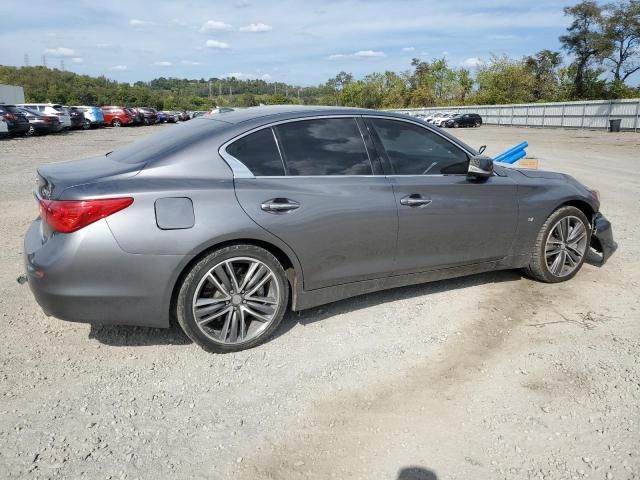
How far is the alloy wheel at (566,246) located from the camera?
15.7 feet

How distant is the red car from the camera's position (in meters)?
42.8

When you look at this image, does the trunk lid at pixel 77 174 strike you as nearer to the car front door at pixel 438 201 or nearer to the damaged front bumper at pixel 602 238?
the car front door at pixel 438 201

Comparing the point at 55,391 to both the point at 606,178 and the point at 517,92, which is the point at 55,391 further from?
the point at 517,92

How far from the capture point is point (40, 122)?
27703 mm

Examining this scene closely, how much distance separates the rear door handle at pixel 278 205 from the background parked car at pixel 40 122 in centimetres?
2739

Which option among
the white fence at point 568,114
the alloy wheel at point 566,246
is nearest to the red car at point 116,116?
the white fence at point 568,114

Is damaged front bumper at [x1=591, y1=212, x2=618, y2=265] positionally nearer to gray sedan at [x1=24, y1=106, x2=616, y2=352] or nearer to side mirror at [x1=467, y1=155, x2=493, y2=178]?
gray sedan at [x1=24, y1=106, x2=616, y2=352]

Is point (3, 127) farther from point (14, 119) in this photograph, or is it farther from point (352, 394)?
point (352, 394)

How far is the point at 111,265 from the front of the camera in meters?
3.13

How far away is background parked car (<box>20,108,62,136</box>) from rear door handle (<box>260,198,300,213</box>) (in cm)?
2739

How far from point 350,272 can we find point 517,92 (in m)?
68.1

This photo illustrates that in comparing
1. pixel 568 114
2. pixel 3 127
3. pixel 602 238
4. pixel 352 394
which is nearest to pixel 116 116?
pixel 3 127

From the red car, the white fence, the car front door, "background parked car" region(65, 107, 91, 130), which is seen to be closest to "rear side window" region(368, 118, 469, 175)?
the car front door

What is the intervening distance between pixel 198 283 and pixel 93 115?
130 ft
